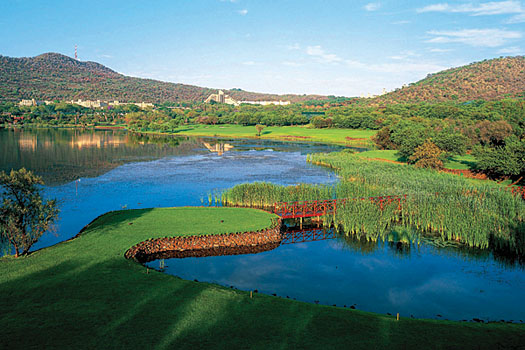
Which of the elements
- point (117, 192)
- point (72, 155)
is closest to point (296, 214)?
point (117, 192)

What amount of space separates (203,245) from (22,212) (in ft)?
33.6

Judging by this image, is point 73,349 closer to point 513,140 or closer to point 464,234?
point 464,234

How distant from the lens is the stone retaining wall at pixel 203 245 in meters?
22.9

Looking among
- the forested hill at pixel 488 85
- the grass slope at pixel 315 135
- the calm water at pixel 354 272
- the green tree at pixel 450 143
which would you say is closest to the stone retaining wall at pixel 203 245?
the calm water at pixel 354 272

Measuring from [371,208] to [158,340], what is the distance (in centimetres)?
2189

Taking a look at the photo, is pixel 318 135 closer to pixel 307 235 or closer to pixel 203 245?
pixel 307 235

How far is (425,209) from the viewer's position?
1190 inches

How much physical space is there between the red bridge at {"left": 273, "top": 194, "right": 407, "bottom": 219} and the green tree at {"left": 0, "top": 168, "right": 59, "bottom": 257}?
1692 cm

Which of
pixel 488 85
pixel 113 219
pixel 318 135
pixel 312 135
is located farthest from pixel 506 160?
pixel 488 85

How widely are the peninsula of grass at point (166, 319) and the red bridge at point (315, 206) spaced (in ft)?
50.2

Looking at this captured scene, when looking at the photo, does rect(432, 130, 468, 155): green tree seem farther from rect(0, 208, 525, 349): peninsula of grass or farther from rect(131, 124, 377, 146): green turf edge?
rect(0, 208, 525, 349): peninsula of grass

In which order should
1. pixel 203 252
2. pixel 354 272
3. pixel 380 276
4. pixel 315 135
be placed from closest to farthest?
pixel 380 276 → pixel 354 272 → pixel 203 252 → pixel 315 135

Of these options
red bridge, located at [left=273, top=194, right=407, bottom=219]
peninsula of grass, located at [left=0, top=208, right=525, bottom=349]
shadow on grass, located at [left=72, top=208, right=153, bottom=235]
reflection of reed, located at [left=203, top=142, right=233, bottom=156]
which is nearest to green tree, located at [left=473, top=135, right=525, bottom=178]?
red bridge, located at [left=273, top=194, right=407, bottom=219]

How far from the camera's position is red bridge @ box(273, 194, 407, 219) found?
31578 millimetres
